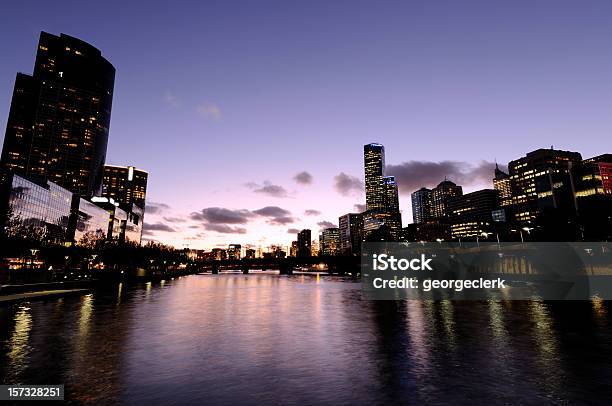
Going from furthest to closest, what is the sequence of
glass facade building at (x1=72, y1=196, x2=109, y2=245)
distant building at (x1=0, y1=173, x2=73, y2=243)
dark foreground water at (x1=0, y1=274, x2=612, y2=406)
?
glass facade building at (x1=72, y1=196, x2=109, y2=245) → distant building at (x1=0, y1=173, x2=73, y2=243) → dark foreground water at (x1=0, y1=274, x2=612, y2=406)

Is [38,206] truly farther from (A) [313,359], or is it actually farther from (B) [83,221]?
(A) [313,359]

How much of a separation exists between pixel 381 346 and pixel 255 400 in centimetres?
1059

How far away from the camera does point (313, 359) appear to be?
18703 mm

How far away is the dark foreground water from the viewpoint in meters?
13.4

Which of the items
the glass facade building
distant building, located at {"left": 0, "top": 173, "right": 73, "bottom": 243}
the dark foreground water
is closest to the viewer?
the dark foreground water

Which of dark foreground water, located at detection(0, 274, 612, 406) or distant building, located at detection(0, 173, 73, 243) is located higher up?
distant building, located at detection(0, 173, 73, 243)

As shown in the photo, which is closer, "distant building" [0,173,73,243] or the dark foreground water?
the dark foreground water

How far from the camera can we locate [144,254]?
14100cm

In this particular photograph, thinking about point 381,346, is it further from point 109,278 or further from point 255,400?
point 109,278

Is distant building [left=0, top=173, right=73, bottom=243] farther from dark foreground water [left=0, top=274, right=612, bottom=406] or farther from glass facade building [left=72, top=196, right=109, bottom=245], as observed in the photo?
dark foreground water [left=0, top=274, right=612, bottom=406]

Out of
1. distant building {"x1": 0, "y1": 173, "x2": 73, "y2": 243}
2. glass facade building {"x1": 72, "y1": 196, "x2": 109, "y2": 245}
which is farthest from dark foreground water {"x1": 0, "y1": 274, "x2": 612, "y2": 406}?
glass facade building {"x1": 72, "y1": 196, "x2": 109, "y2": 245}

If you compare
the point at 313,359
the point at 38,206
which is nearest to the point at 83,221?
the point at 38,206

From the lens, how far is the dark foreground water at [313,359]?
44.0 feet

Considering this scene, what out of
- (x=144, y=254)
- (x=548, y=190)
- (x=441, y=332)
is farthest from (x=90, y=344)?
(x=548, y=190)
